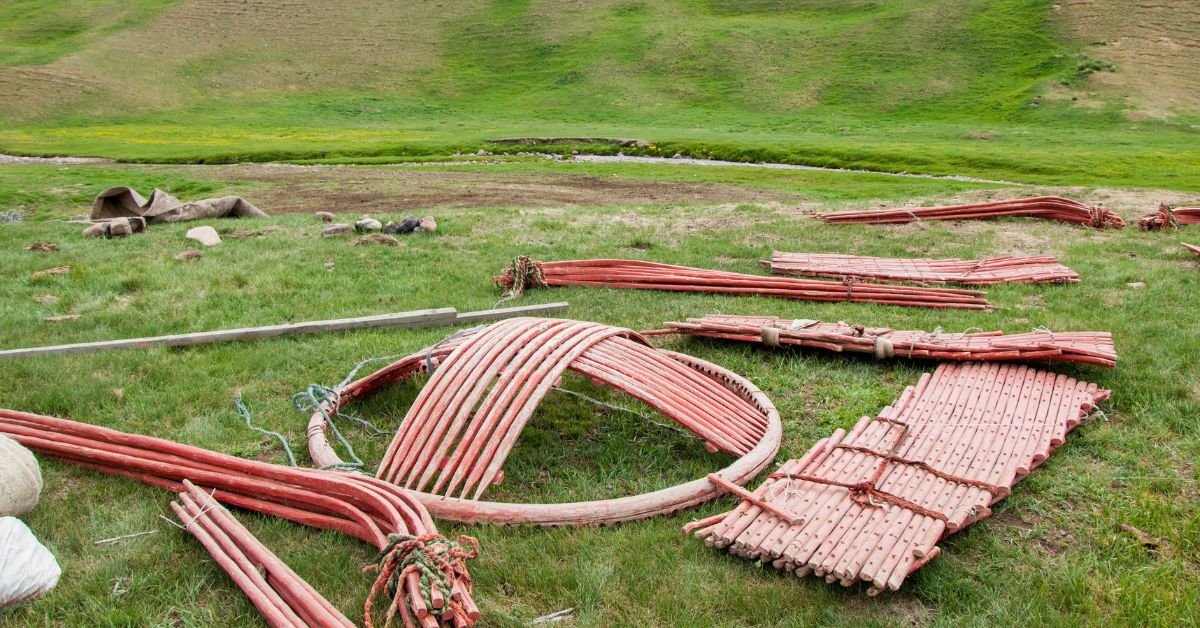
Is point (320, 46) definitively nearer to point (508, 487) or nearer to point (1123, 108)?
point (1123, 108)

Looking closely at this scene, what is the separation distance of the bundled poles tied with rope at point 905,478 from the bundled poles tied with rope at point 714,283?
2.53 meters

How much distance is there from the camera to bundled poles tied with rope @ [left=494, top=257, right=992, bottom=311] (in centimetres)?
884

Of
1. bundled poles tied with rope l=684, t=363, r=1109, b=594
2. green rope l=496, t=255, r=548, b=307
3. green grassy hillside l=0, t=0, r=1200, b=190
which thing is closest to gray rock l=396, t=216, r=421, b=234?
green rope l=496, t=255, r=548, b=307

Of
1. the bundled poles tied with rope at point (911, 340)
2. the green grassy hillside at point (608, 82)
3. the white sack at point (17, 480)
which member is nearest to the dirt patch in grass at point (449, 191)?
the green grassy hillside at point (608, 82)

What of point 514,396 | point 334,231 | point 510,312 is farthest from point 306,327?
point 334,231

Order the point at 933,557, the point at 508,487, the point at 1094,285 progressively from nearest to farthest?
the point at 933,557 → the point at 508,487 → the point at 1094,285

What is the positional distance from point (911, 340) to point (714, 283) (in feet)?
9.41

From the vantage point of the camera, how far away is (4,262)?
10750 millimetres

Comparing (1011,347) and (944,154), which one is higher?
(1011,347)

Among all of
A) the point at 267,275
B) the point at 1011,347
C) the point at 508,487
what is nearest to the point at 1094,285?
the point at 1011,347

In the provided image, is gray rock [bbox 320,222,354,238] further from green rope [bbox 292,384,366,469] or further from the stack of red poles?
the stack of red poles

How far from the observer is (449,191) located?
66.1ft

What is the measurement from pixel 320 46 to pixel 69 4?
968 inches

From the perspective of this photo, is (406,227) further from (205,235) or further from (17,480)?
(17,480)
